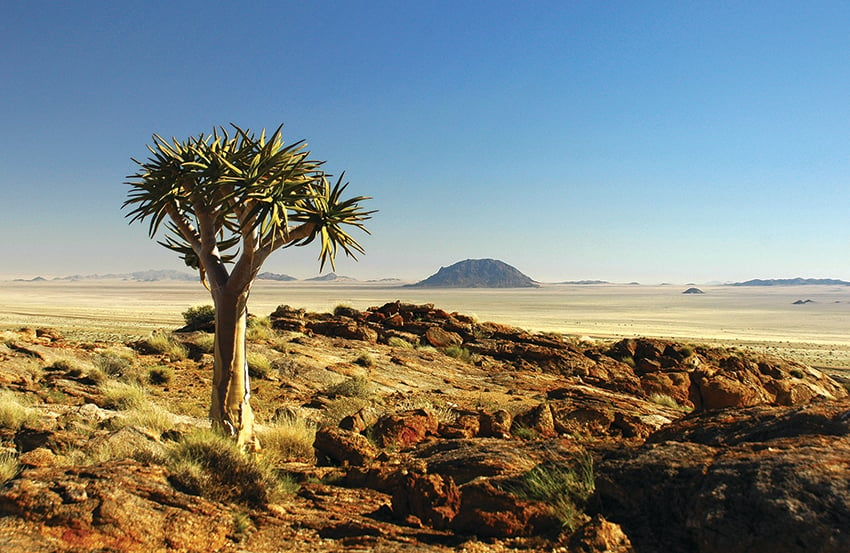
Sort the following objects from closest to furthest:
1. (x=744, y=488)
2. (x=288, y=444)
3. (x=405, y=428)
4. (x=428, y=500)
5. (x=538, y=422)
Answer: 1. (x=744, y=488)
2. (x=428, y=500)
3. (x=288, y=444)
4. (x=405, y=428)
5. (x=538, y=422)

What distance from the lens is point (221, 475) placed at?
596 centimetres

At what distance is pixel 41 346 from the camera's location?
48.6ft

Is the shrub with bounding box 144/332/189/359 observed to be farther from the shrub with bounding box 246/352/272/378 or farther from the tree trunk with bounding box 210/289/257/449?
the tree trunk with bounding box 210/289/257/449

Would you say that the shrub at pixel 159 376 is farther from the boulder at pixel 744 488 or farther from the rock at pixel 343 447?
the boulder at pixel 744 488

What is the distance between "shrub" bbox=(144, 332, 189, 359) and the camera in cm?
1648

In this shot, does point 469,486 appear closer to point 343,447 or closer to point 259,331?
point 343,447

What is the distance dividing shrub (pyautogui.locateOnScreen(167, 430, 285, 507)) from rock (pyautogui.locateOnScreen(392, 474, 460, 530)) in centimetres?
135

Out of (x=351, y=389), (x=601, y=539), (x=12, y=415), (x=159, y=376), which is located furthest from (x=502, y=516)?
(x=159, y=376)

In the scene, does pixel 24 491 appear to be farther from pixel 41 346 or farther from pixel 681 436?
pixel 41 346

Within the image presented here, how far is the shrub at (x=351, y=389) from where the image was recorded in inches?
552

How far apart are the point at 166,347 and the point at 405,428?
10330mm

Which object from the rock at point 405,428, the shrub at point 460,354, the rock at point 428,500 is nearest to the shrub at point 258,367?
the rock at point 405,428

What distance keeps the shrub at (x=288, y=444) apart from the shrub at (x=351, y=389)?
4.47 metres

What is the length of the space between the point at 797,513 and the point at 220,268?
766 cm
